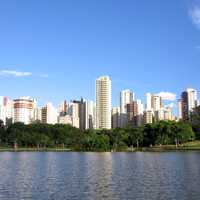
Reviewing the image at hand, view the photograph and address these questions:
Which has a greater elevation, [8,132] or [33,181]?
[8,132]

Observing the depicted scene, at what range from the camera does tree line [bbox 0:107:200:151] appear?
144875mm

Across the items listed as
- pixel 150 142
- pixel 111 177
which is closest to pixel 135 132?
pixel 150 142

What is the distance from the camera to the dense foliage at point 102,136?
475ft

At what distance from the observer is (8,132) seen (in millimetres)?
194500

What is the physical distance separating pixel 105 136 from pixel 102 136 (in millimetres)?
2271

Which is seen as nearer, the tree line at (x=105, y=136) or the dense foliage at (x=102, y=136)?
the dense foliage at (x=102, y=136)

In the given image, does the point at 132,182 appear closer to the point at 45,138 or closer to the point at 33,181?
the point at 33,181

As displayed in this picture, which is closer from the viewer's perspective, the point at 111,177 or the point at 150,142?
the point at 111,177

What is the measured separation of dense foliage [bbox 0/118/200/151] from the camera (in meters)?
145

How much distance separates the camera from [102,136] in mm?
144500

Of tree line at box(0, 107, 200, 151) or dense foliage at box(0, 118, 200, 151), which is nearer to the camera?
dense foliage at box(0, 118, 200, 151)

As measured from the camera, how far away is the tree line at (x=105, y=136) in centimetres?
14488

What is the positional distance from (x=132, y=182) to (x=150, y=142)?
A: 113503 mm

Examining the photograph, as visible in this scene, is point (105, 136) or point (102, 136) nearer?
point (102, 136)
